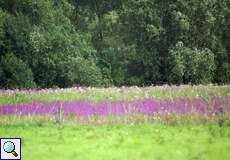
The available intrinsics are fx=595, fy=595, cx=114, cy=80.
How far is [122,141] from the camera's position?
40.2ft

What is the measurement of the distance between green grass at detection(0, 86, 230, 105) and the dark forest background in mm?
6645

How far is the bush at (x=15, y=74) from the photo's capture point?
26.4 metres

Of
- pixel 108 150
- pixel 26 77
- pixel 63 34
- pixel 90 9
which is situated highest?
pixel 90 9

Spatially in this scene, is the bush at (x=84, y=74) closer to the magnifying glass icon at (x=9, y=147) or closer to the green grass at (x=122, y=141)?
the green grass at (x=122, y=141)

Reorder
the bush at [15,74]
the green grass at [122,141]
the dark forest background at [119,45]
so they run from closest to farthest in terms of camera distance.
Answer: the green grass at [122,141] → the bush at [15,74] → the dark forest background at [119,45]

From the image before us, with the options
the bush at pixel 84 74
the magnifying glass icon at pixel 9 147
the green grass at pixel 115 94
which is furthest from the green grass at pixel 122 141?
the bush at pixel 84 74

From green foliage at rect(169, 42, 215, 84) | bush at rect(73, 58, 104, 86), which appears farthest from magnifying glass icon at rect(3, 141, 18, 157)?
green foliage at rect(169, 42, 215, 84)

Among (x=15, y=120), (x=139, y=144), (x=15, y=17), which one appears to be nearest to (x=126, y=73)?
(x=15, y=17)

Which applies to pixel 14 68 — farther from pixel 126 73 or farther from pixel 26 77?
pixel 126 73

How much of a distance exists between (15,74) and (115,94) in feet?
28.2

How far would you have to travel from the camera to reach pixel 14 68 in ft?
86.9

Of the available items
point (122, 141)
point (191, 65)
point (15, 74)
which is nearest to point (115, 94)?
point (122, 141)

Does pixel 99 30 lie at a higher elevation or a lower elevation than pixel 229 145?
higher

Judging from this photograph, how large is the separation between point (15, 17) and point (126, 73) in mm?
6240
